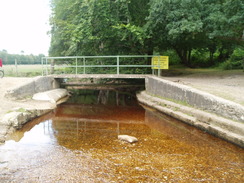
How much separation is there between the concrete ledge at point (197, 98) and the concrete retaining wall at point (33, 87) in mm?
5709

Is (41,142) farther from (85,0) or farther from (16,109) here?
(85,0)

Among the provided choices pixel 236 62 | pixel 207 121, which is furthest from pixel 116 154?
pixel 236 62

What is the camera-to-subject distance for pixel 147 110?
9.62 m

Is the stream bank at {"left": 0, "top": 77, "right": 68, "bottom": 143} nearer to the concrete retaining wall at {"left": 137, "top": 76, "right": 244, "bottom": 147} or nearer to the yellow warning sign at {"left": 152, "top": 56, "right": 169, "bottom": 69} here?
the concrete retaining wall at {"left": 137, "top": 76, "right": 244, "bottom": 147}

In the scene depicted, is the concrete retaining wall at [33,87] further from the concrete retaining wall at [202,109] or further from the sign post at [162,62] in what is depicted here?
the sign post at [162,62]

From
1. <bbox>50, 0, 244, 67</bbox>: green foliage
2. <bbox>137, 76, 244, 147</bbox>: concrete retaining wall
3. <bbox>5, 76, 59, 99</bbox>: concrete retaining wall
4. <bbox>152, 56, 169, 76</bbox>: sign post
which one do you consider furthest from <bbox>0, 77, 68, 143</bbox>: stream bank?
<bbox>152, 56, 169, 76</bbox>: sign post

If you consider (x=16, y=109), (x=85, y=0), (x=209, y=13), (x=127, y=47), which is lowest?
(x=16, y=109)

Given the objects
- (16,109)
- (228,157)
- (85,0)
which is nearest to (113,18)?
(85,0)

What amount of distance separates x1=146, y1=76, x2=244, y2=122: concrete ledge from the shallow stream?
754mm

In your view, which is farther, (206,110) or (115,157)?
(206,110)

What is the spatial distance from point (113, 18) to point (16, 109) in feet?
24.1

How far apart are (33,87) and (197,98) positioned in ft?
24.9

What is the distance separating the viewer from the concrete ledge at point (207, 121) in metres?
5.33

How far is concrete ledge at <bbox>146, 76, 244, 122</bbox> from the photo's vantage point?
224 inches
